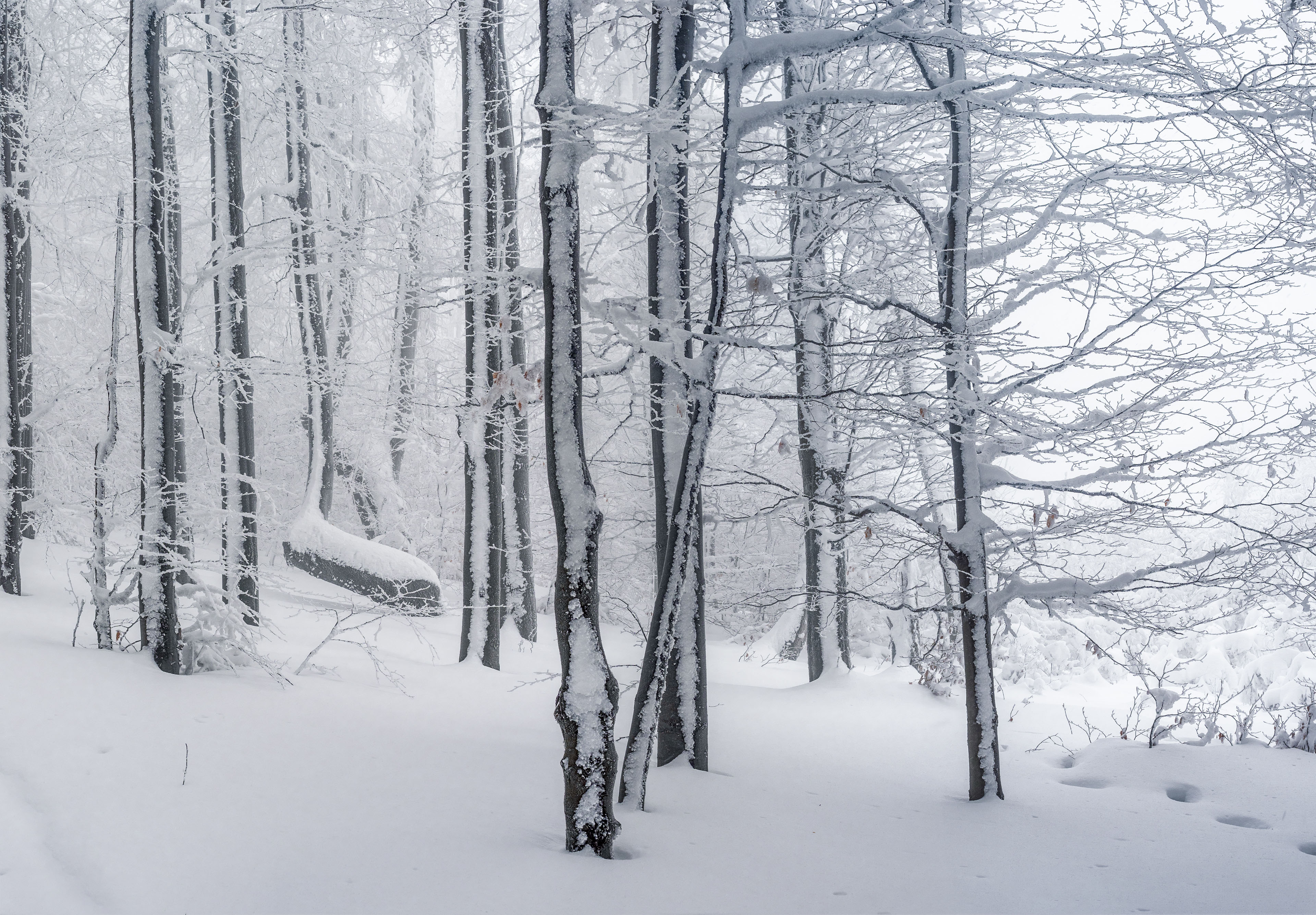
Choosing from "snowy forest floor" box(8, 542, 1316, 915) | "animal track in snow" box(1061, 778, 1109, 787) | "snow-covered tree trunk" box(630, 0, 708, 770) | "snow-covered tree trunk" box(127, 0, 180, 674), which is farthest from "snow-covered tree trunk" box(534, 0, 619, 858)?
"animal track in snow" box(1061, 778, 1109, 787)

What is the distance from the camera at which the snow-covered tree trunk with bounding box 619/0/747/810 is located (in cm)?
450

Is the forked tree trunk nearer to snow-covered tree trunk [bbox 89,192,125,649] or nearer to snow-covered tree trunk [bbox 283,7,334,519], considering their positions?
snow-covered tree trunk [bbox 89,192,125,649]

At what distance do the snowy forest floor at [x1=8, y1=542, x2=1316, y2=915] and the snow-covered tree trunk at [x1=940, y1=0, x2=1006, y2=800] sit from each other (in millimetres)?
382

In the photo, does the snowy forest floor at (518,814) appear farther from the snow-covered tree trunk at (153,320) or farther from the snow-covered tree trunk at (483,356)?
the snow-covered tree trunk at (483,356)

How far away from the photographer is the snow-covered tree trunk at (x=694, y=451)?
4504 mm

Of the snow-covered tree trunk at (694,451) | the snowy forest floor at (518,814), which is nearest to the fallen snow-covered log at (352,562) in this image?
the snowy forest floor at (518,814)

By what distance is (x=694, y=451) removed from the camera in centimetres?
458

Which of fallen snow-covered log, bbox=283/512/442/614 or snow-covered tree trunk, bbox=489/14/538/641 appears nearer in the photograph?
snow-covered tree trunk, bbox=489/14/538/641

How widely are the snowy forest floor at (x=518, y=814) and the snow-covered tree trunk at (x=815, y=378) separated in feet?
4.71

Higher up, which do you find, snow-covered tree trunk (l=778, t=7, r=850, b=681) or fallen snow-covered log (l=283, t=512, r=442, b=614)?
snow-covered tree trunk (l=778, t=7, r=850, b=681)

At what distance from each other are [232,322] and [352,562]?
13.8 ft

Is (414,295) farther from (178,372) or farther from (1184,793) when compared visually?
(1184,793)

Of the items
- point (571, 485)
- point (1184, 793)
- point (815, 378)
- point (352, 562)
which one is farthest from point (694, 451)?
point (352, 562)

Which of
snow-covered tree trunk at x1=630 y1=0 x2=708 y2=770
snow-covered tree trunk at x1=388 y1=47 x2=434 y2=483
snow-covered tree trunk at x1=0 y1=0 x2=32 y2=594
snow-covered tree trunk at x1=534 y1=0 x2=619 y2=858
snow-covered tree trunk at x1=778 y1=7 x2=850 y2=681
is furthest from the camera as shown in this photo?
snow-covered tree trunk at x1=388 y1=47 x2=434 y2=483
